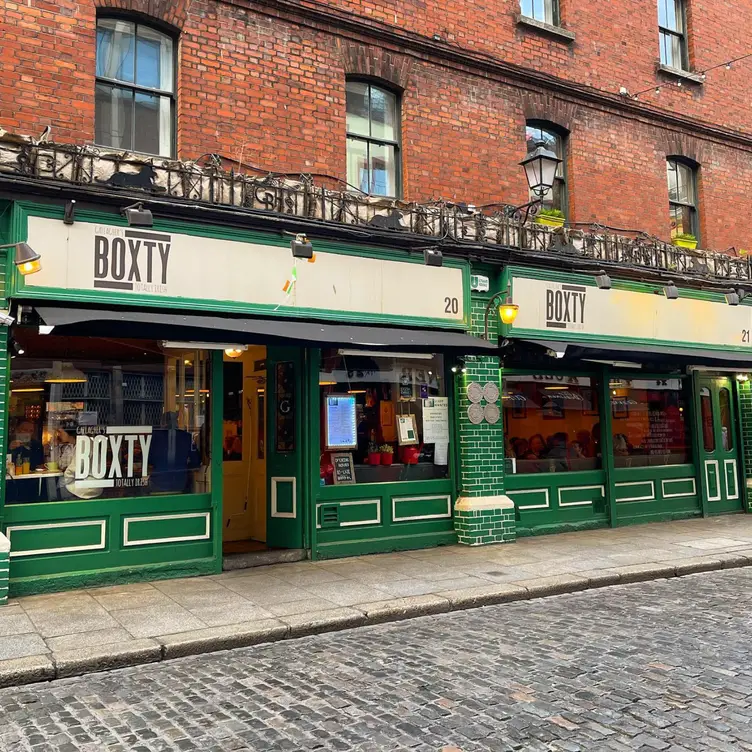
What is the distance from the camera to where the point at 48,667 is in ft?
16.9

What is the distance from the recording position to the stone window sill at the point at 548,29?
11562 millimetres

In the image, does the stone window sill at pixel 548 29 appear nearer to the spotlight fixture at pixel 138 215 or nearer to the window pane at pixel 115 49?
the window pane at pixel 115 49

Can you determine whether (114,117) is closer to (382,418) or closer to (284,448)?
(284,448)

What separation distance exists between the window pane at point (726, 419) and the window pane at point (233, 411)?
930 centimetres

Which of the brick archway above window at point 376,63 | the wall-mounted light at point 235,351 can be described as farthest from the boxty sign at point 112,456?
the brick archway above window at point 376,63

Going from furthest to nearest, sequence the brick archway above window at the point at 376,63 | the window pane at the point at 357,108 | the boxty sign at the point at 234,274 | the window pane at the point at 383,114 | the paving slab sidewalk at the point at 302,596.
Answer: the window pane at the point at 383,114, the window pane at the point at 357,108, the brick archway above window at the point at 376,63, the boxty sign at the point at 234,274, the paving slab sidewalk at the point at 302,596

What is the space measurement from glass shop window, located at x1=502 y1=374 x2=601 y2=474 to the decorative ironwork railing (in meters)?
2.09

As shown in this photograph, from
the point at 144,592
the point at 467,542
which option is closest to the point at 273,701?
the point at 144,592

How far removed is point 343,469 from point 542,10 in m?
8.65

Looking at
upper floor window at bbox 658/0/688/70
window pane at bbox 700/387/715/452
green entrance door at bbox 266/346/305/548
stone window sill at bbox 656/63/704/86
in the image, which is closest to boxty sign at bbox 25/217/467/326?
green entrance door at bbox 266/346/305/548

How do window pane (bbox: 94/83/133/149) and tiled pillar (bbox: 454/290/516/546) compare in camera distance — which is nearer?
window pane (bbox: 94/83/133/149)

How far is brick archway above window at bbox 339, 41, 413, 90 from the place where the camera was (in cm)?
993

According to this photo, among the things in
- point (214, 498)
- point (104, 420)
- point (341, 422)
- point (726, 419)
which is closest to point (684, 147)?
point (726, 419)

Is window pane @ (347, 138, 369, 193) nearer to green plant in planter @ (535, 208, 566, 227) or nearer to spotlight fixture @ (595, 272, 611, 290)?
green plant in planter @ (535, 208, 566, 227)
